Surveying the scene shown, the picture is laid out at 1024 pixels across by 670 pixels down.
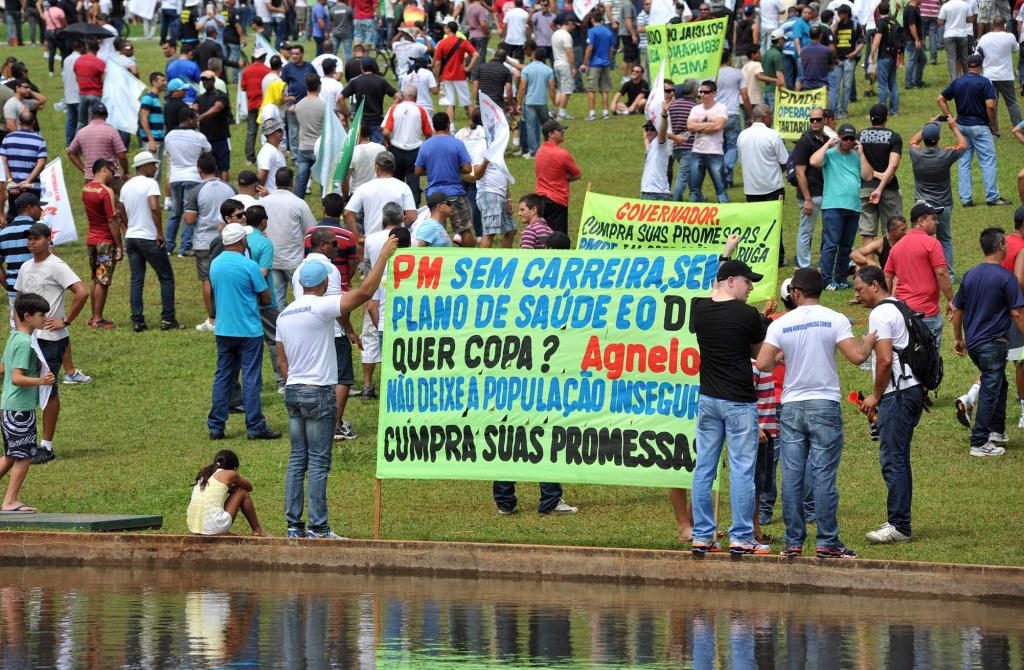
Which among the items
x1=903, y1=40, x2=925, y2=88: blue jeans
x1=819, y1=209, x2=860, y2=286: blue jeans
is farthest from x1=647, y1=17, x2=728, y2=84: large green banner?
x1=903, y1=40, x2=925, y2=88: blue jeans

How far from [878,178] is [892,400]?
846 centimetres

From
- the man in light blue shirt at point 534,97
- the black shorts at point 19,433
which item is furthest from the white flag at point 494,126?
the black shorts at point 19,433

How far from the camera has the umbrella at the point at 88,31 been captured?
34500 millimetres

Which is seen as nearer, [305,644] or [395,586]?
[305,644]

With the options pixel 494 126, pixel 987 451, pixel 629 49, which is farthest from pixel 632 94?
pixel 987 451

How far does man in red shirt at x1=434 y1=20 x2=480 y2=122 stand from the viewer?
96.1ft

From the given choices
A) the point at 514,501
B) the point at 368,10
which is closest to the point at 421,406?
the point at 514,501

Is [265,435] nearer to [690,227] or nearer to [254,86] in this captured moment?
[690,227]

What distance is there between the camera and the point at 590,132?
31.4 m

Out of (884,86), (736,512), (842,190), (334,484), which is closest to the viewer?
(736,512)

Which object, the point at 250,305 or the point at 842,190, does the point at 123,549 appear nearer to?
the point at 250,305

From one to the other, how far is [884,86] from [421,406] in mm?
19990

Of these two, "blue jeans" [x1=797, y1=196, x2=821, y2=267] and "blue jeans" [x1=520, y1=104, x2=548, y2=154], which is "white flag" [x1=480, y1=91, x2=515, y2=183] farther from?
"blue jeans" [x1=520, y1=104, x2=548, y2=154]

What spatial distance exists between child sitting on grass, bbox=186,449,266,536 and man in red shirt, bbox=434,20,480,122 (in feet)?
58.4
